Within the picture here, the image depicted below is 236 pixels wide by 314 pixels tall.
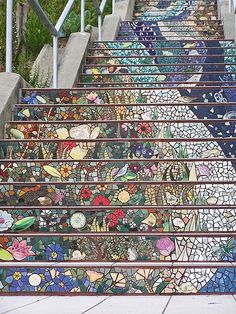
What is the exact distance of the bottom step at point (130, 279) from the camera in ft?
11.0

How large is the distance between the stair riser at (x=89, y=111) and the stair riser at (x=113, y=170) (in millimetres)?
858

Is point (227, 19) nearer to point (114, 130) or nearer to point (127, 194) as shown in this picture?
point (114, 130)

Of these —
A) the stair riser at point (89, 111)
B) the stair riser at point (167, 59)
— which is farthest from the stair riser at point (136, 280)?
the stair riser at point (167, 59)

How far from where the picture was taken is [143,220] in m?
3.88

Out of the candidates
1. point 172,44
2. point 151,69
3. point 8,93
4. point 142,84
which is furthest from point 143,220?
point 172,44

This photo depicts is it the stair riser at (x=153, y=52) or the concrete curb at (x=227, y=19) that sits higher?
the concrete curb at (x=227, y=19)

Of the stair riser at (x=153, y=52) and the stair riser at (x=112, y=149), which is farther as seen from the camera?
the stair riser at (x=153, y=52)

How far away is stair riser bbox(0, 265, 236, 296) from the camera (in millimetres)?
3342

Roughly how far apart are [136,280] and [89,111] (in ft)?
6.97

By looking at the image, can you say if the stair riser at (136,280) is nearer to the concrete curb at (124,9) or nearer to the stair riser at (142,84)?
the stair riser at (142,84)

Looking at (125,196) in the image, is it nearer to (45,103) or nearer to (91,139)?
(91,139)

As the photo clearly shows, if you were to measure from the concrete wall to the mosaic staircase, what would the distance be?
79mm
